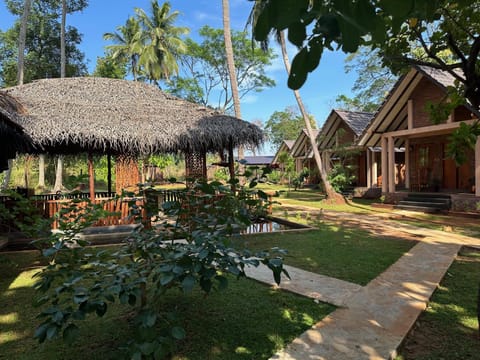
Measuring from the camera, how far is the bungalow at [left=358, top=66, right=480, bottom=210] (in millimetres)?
11406

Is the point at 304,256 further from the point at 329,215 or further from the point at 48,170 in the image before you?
the point at 48,170

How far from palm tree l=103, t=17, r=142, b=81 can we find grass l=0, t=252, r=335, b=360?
26547 mm

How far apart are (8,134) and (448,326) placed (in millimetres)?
7131

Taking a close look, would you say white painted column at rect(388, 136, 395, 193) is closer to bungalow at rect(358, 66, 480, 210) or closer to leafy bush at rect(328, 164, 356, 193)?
bungalow at rect(358, 66, 480, 210)

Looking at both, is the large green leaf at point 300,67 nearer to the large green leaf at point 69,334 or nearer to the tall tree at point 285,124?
Result: the large green leaf at point 69,334

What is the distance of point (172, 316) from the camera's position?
71.3 inches

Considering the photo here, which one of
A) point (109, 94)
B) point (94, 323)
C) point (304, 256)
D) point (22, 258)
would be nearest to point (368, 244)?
point (304, 256)

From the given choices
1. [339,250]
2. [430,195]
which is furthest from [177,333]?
[430,195]

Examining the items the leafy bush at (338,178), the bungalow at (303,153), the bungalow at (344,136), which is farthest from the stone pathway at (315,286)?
the bungalow at (303,153)

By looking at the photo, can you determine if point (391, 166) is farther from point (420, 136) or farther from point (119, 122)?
point (119, 122)

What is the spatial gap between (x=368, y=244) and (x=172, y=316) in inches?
228

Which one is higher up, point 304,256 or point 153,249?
point 153,249

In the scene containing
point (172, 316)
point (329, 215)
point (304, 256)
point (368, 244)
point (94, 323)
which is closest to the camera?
point (172, 316)

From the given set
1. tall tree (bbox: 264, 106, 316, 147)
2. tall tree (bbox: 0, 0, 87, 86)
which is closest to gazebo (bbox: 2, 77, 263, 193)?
tall tree (bbox: 0, 0, 87, 86)
